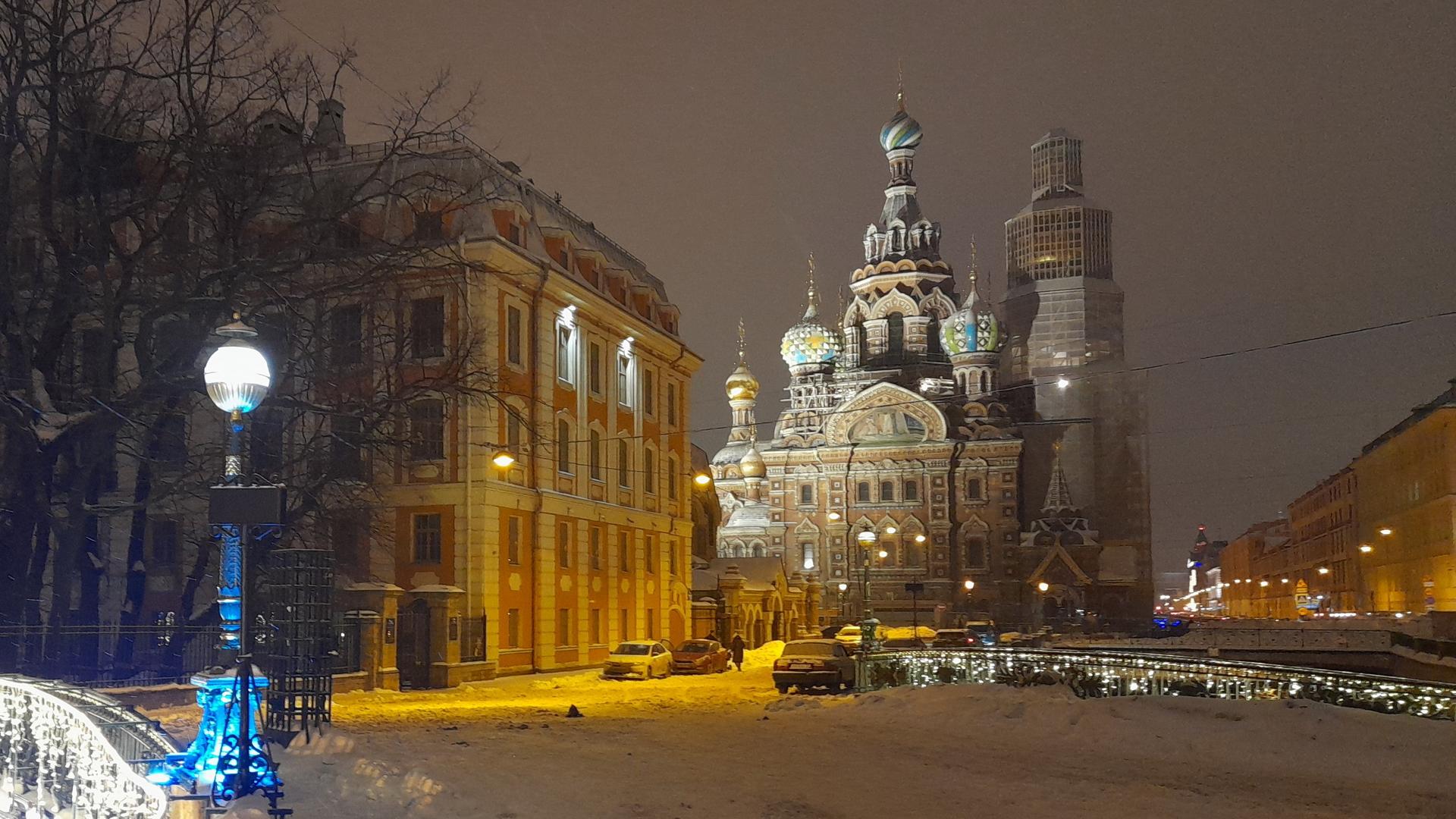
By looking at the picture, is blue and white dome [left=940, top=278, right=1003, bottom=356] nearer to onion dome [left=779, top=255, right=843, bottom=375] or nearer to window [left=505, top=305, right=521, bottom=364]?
onion dome [left=779, top=255, right=843, bottom=375]

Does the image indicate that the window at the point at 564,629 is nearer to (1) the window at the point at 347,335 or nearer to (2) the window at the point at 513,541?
(2) the window at the point at 513,541

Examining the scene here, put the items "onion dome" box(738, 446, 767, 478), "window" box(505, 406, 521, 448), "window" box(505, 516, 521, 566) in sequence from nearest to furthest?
"window" box(505, 516, 521, 566), "window" box(505, 406, 521, 448), "onion dome" box(738, 446, 767, 478)

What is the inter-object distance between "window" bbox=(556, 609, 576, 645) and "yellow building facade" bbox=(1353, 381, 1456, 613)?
132 feet

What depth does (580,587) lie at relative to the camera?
128 feet

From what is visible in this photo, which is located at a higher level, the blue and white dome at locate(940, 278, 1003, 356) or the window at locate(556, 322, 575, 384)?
the blue and white dome at locate(940, 278, 1003, 356)

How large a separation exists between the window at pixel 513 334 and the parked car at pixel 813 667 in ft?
36.9

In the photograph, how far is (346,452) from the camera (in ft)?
96.8

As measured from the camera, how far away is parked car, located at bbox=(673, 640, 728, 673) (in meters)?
37.6

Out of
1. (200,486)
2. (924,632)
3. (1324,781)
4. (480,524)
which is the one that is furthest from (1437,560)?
(200,486)

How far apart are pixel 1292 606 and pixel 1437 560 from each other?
5445cm

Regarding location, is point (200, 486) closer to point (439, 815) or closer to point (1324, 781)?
point (439, 815)

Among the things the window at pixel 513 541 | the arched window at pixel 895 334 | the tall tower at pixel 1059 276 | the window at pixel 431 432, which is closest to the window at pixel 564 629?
the window at pixel 513 541

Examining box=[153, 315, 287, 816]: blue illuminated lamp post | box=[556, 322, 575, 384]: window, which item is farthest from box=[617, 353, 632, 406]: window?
box=[153, 315, 287, 816]: blue illuminated lamp post

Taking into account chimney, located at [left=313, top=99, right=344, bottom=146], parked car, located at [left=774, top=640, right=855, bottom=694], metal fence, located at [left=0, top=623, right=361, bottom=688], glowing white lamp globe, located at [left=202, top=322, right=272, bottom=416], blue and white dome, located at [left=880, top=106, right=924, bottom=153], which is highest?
blue and white dome, located at [left=880, top=106, right=924, bottom=153]
